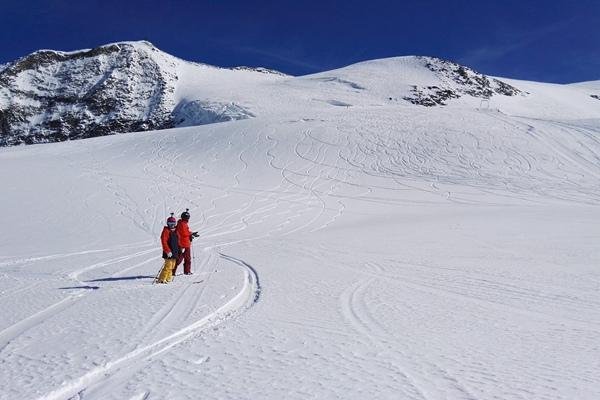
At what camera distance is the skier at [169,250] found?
9570mm

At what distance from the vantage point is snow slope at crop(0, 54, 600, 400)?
4.54m

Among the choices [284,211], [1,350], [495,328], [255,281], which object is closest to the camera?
[1,350]

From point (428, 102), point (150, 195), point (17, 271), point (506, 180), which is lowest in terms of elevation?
point (17, 271)

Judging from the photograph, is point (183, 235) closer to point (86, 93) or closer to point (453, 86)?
point (453, 86)

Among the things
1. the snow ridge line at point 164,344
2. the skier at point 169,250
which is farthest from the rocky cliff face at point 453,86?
the snow ridge line at point 164,344

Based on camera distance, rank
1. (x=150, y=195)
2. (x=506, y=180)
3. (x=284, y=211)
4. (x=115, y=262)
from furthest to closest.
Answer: (x=506, y=180) < (x=150, y=195) < (x=284, y=211) < (x=115, y=262)

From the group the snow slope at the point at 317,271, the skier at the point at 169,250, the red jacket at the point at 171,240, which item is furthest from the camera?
the red jacket at the point at 171,240

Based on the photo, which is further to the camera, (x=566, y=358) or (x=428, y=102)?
(x=428, y=102)

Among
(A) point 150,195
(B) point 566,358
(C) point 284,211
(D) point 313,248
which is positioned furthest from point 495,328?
(A) point 150,195

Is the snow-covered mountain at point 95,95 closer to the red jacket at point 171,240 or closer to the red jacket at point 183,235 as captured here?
the red jacket at point 183,235

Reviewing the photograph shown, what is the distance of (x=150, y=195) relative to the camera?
23.7 meters

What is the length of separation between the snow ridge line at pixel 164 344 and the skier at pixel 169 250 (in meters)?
1.72

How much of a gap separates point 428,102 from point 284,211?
62.9 metres

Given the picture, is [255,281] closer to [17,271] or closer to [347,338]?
[347,338]
